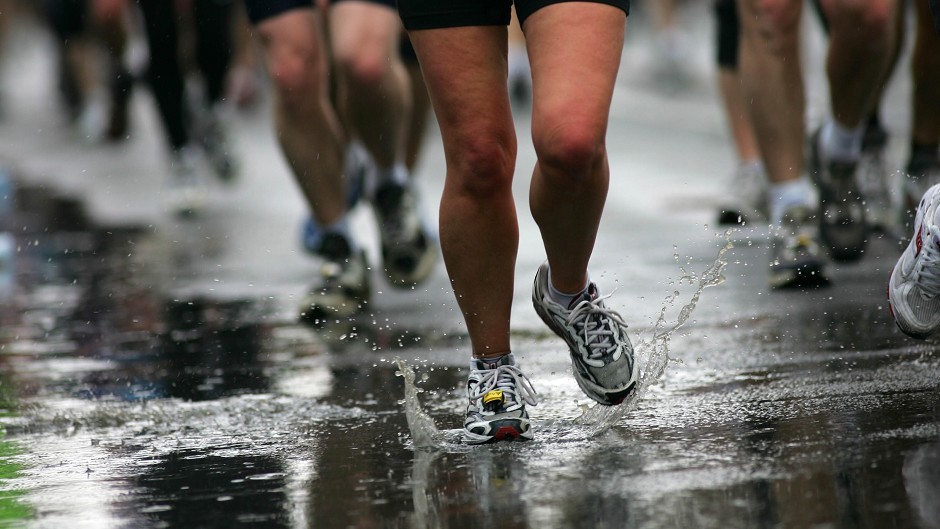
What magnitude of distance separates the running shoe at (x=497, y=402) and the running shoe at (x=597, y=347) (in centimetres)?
14

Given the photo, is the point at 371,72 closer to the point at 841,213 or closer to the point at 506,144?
the point at 841,213

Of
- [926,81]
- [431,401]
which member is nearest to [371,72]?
[431,401]

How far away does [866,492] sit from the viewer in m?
2.92

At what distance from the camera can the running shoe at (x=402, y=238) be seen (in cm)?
623

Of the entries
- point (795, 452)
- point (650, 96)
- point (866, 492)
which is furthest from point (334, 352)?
point (650, 96)

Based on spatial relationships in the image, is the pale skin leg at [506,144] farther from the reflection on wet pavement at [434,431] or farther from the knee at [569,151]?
the reflection on wet pavement at [434,431]

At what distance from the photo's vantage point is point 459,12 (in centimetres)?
356

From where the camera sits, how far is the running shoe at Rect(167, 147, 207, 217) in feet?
29.5

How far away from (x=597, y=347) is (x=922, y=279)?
2.83 ft

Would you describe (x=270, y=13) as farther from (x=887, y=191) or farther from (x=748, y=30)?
(x=887, y=191)

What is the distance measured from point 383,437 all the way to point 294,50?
215 centimetres

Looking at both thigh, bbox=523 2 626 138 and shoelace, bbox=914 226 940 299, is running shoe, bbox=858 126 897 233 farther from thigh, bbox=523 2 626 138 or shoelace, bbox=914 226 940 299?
thigh, bbox=523 2 626 138

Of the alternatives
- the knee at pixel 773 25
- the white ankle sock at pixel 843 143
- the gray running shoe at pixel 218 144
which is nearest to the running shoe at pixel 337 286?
the knee at pixel 773 25

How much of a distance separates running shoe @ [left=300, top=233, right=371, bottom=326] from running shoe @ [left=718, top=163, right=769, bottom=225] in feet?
6.13
